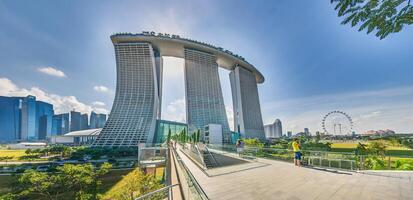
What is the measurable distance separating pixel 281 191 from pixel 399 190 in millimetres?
3616

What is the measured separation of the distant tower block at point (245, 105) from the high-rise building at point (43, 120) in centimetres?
16727

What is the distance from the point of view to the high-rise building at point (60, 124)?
6850 inches

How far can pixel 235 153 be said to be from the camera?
1526cm

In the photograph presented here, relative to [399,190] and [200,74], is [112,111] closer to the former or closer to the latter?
[200,74]

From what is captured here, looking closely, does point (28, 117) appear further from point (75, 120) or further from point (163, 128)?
point (163, 128)

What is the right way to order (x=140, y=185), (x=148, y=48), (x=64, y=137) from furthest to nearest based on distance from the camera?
(x=64, y=137)
(x=148, y=48)
(x=140, y=185)

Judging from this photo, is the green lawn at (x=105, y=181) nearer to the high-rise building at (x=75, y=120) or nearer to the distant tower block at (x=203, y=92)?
the distant tower block at (x=203, y=92)

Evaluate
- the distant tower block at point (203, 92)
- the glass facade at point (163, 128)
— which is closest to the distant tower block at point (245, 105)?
the distant tower block at point (203, 92)

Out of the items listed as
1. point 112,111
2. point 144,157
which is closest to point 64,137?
point 112,111

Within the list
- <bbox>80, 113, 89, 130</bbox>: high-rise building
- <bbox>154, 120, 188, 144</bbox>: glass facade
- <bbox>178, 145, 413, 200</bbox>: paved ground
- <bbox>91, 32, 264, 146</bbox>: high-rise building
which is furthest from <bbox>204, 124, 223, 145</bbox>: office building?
<bbox>80, 113, 89, 130</bbox>: high-rise building

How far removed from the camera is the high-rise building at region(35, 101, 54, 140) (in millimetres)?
155125

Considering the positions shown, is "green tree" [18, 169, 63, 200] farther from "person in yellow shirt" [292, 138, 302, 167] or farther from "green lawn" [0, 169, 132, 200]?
"person in yellow shirt" [292, 138, 302, 167]

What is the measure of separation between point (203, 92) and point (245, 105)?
21.3 m

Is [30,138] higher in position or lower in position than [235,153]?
lower
